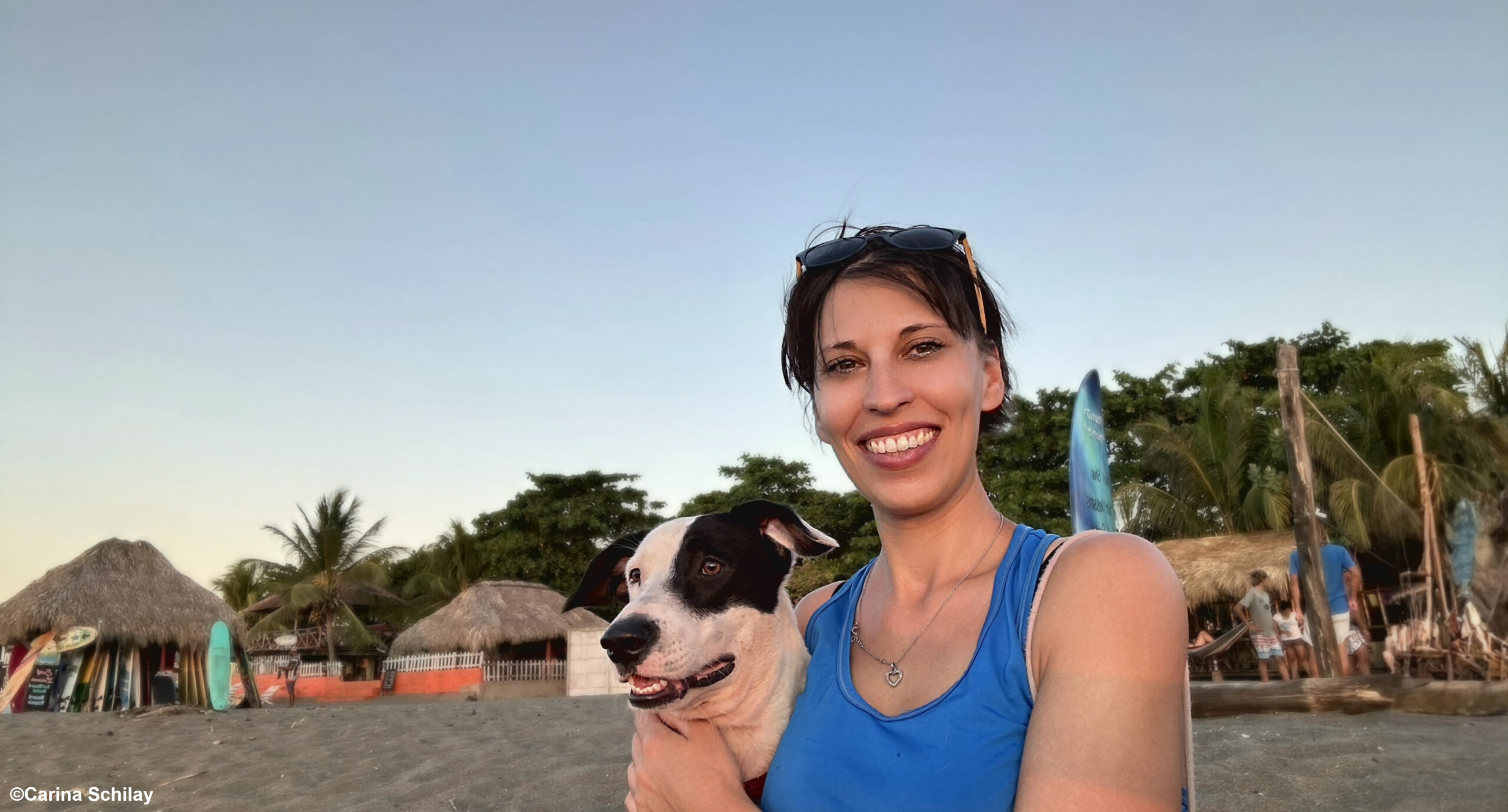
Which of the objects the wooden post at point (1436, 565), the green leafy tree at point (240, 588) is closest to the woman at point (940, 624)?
the wooden post at point (1436, 565)

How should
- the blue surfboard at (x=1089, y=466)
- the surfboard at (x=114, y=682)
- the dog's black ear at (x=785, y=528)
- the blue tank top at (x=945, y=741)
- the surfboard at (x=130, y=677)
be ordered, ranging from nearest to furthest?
the blue tank top at (x=945, y=741), the dog's black ear at (x=785, y=528), the blue surfboard at (x=1089, y=466), the surfboard at (x=114, y=682), the surfboard at (x=130, y=677)

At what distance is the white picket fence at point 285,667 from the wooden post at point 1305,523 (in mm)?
26556

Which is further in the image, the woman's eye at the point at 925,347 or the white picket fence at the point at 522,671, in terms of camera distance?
the white picket fence at the point at 522,671

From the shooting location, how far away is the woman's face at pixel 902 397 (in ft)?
5.17

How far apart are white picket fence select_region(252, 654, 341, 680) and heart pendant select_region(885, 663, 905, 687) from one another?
2950 centimetres

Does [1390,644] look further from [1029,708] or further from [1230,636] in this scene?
[1029,708]

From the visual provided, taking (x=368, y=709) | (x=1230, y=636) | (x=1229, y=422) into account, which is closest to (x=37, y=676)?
(x=368, y=709)

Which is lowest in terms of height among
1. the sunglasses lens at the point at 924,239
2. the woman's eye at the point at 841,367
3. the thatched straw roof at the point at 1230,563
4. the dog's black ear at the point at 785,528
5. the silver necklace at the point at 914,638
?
the thatched straw roof at the point at 1230,563

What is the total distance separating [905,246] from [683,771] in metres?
1.01

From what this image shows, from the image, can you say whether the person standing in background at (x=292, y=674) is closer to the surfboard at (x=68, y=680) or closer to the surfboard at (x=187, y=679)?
the surfboard at (x=187, y=679)

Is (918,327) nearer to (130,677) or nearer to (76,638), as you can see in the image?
(76,638)

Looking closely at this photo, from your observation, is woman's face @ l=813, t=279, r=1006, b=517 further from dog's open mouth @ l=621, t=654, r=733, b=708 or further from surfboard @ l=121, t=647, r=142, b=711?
surfboard @ l=121, t=647, r=142, b=711

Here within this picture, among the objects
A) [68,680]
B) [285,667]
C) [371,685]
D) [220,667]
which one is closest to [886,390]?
[220,667]

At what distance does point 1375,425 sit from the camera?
17.2 metres
